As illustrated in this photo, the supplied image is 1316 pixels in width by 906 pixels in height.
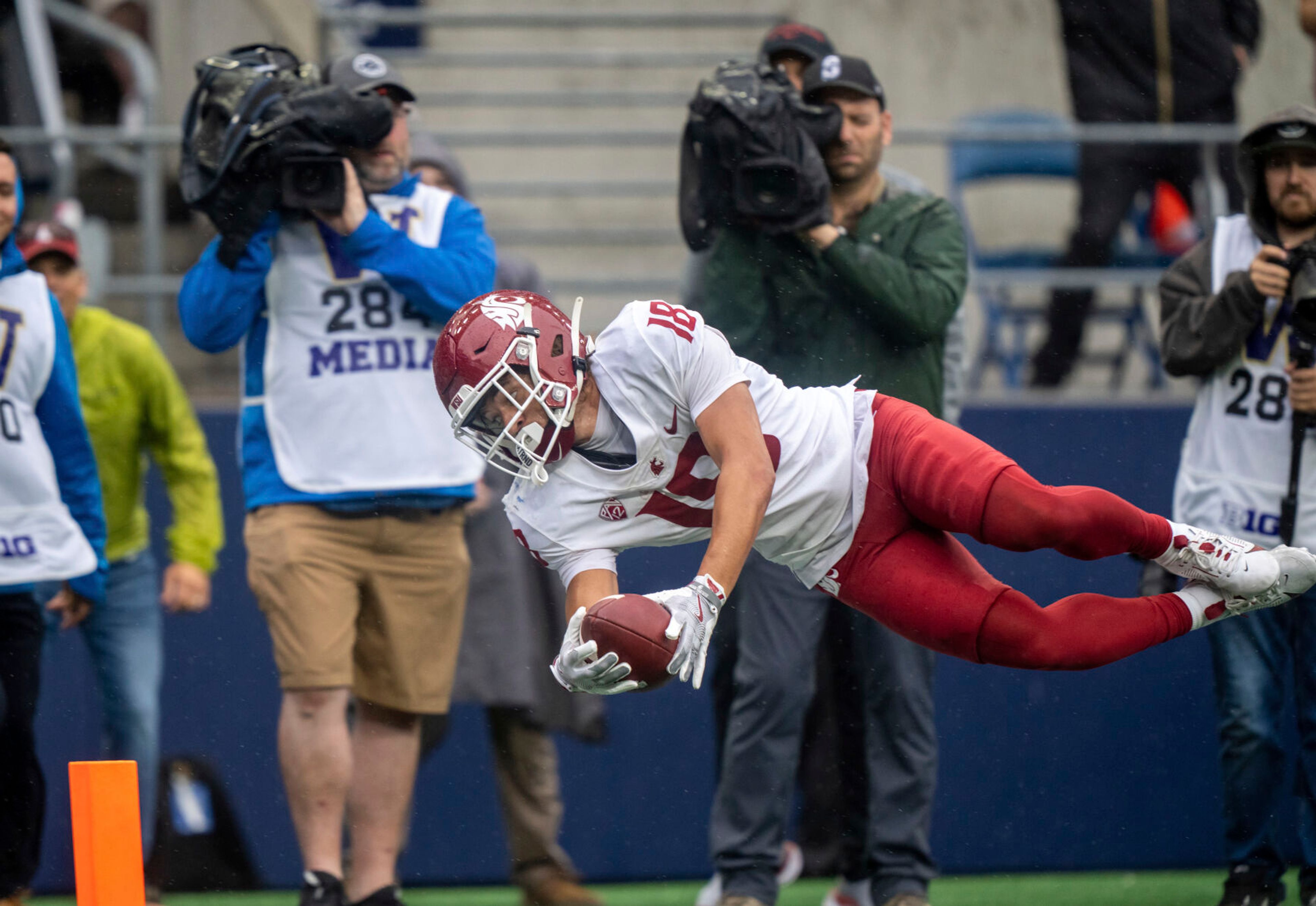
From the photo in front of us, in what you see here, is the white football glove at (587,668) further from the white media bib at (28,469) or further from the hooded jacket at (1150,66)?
the hooded jacket at (1150,66)

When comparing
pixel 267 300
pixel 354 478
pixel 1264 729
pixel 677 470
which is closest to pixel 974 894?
pixel 1264 729

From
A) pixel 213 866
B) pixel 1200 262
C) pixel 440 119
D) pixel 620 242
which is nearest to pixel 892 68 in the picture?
pixel 620 242

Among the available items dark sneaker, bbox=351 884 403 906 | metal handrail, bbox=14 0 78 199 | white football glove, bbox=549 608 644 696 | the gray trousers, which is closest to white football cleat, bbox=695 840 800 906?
the gray trousers

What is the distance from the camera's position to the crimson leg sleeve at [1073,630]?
142 inches

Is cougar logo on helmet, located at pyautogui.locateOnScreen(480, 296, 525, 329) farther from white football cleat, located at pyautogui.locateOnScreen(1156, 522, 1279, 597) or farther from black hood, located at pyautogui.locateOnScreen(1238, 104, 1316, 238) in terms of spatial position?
black hood, located at pyautogui.locateOnScreen(1238, 104, 1316, 238)

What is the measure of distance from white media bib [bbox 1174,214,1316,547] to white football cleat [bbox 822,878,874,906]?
149 cm

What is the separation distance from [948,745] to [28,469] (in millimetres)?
3488

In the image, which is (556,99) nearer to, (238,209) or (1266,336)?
(238,209)

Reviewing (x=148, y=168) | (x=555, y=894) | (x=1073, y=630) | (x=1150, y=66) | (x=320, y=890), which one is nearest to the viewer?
(x=1073, y=630)

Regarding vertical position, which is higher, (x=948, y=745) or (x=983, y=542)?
(x=983, y=542)

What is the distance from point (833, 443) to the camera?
146 inches

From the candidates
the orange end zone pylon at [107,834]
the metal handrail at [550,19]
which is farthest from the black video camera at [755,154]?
the metal handrail at [550,19]

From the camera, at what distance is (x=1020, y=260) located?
23.7 ft

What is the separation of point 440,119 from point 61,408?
160 inches
